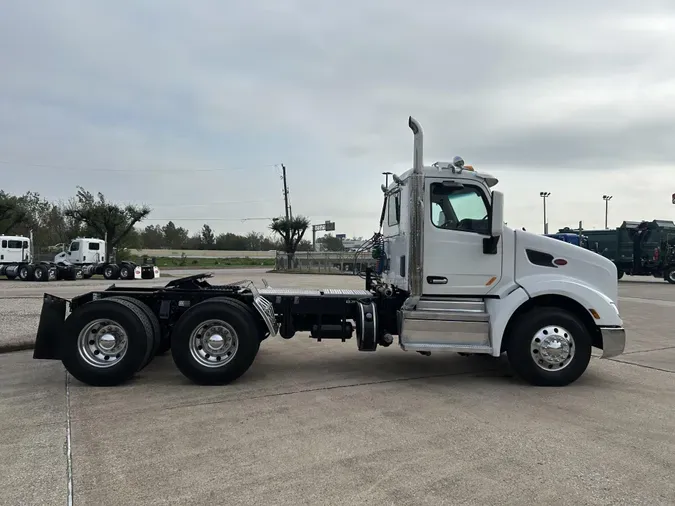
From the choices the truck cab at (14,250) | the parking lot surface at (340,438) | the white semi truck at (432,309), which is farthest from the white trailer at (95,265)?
the white semi truck at (432,309)

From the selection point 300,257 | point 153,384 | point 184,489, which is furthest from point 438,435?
point 300,257

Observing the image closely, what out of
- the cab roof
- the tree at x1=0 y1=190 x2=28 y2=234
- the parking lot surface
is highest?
the tree at x1=0 y1=190 x2=28 y2=234

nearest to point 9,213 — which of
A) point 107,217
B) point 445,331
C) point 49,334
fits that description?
point 107,217

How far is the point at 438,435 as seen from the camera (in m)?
4.59

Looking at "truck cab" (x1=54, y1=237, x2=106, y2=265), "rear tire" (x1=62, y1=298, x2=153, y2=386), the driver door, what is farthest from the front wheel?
"truck cab" (x1=54, y1=237, x2=106, y2=265)

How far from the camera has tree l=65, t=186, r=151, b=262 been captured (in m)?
46.1

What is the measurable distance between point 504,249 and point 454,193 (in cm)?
95

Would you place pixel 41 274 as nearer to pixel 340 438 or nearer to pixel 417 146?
pixel 417 146

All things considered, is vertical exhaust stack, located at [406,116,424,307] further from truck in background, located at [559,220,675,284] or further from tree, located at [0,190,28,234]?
tree, located at [0,190,28,234]

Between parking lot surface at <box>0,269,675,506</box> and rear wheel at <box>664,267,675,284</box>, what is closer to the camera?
parking lot surface at <box>0,269,675,506</box>

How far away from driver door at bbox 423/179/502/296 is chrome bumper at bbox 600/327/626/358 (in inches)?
57.2

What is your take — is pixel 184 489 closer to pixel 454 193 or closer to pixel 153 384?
pixel 153 384

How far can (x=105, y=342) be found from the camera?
6180 mm

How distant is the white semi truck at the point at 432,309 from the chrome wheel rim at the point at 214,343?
0.04ft
